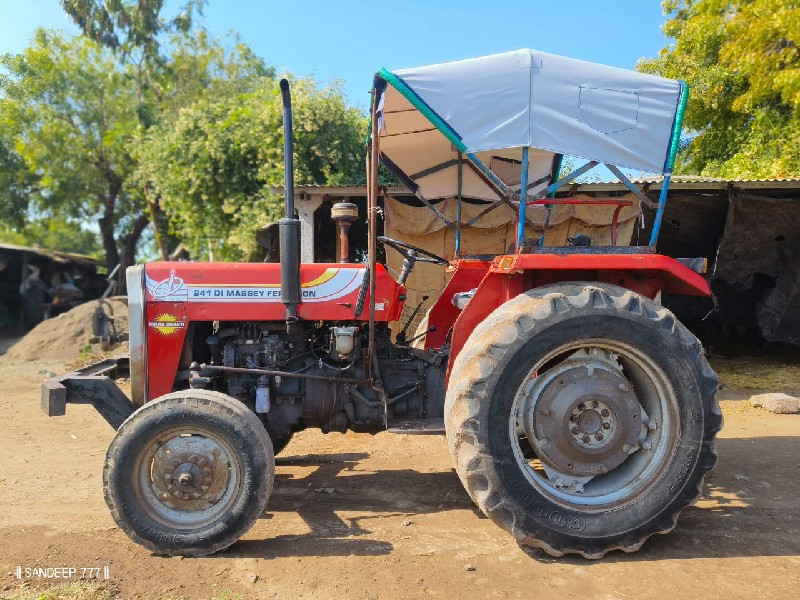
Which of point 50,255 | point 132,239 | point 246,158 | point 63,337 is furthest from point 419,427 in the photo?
point 132,239

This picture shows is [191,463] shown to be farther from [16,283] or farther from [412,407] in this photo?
[16,283]

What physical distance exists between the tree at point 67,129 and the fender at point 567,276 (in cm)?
1650

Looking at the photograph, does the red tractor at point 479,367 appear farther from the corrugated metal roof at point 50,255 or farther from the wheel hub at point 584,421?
the corrugated metal roof at point 50,255

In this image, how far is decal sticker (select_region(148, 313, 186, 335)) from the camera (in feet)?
11.0

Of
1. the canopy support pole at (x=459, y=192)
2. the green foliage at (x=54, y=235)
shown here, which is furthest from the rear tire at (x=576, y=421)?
the green foliage at (x=54, y=235)

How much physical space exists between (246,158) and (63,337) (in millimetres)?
4825

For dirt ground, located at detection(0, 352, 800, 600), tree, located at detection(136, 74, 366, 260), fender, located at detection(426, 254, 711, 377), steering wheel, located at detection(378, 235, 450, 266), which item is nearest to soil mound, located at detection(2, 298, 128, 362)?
tree, located at detection(136, 74, 366, 260)

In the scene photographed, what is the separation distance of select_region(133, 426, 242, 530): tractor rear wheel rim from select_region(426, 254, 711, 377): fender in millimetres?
1330

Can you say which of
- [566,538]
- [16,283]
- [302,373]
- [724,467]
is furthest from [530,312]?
[16,283]

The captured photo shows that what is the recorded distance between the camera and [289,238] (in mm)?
3141

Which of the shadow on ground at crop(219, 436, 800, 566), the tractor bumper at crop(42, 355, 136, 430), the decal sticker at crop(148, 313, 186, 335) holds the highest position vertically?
the decal sticker at crop(148, 313, 186, 335)

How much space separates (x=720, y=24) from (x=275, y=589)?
562 inches

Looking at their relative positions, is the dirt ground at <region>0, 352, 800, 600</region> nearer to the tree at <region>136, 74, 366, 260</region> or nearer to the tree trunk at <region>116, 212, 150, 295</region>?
the tree at <region>136, 74, 366, 260</region>

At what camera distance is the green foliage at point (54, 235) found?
19859mm
